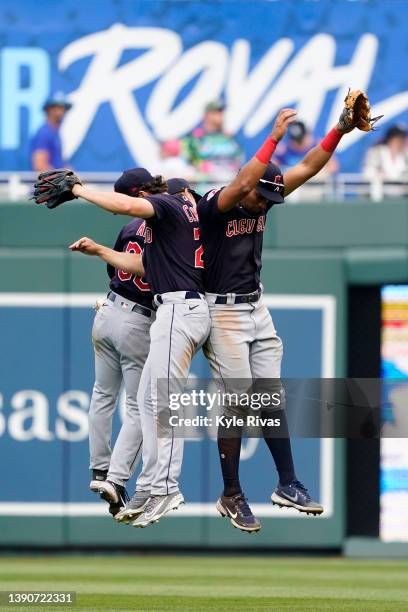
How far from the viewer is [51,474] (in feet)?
51.8

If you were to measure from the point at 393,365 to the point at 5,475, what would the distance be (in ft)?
13.9

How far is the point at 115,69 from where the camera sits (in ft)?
61.1

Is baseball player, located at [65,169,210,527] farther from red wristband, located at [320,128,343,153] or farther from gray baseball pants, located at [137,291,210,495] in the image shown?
red wristband, located at [320,128,343,153]

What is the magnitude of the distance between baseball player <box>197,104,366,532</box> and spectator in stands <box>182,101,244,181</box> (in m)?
6.70

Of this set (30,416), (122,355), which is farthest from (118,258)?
(30,416)

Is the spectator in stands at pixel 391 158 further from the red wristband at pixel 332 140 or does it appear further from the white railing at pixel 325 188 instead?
the red wristband at pixel 332 140

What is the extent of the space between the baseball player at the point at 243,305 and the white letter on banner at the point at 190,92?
8.99m

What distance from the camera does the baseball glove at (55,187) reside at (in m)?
8.78

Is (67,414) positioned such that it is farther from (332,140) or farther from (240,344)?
(332,140)

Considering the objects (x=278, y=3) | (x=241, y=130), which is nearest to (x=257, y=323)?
(x=241, y=130)

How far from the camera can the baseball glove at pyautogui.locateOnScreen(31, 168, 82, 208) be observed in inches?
346

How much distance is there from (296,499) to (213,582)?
404 centimetres

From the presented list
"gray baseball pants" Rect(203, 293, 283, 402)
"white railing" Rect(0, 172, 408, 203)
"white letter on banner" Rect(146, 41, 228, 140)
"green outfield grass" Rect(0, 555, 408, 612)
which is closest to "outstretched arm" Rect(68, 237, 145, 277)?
"gray baseball pants" Rect(203, 293, 283, 402)

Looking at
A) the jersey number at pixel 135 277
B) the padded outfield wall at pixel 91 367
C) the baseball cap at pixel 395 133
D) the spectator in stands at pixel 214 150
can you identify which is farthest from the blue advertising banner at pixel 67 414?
the jersey number at pixel 135 277
